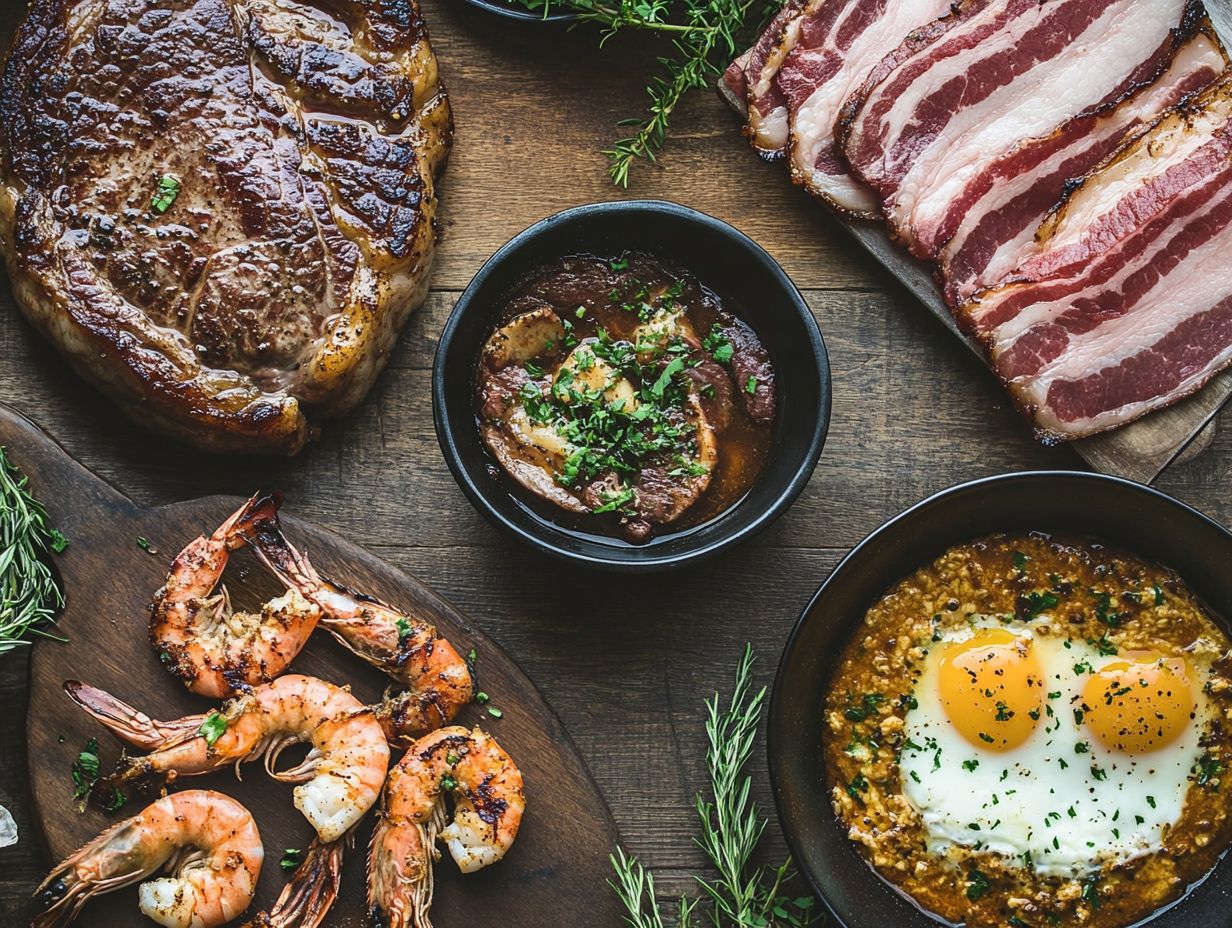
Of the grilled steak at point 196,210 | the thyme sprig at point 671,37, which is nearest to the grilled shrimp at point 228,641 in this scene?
the grilled steak at point 196,210

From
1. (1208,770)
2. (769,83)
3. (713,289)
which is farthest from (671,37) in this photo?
(1208,770)

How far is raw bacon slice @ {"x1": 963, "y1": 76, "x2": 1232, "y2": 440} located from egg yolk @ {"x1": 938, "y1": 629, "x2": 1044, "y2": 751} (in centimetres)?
66

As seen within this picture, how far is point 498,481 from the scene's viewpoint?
328cm

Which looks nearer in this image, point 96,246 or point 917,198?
point 96,246

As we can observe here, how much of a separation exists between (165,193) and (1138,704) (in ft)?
10.1

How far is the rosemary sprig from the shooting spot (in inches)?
122

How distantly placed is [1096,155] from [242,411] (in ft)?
8.66

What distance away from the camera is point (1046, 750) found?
316 centimetres

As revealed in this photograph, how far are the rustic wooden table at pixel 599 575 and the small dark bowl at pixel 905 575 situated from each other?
282mm

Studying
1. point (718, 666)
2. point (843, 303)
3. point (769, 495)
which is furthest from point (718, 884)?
point (843, 303)

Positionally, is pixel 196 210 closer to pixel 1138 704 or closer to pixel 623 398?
pixel 623 398

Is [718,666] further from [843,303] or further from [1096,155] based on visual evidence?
[1096,155]

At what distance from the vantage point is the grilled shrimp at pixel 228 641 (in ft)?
10.4

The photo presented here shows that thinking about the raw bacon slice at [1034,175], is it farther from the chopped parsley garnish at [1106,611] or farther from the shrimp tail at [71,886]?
the shrimp tail at [71,886]
